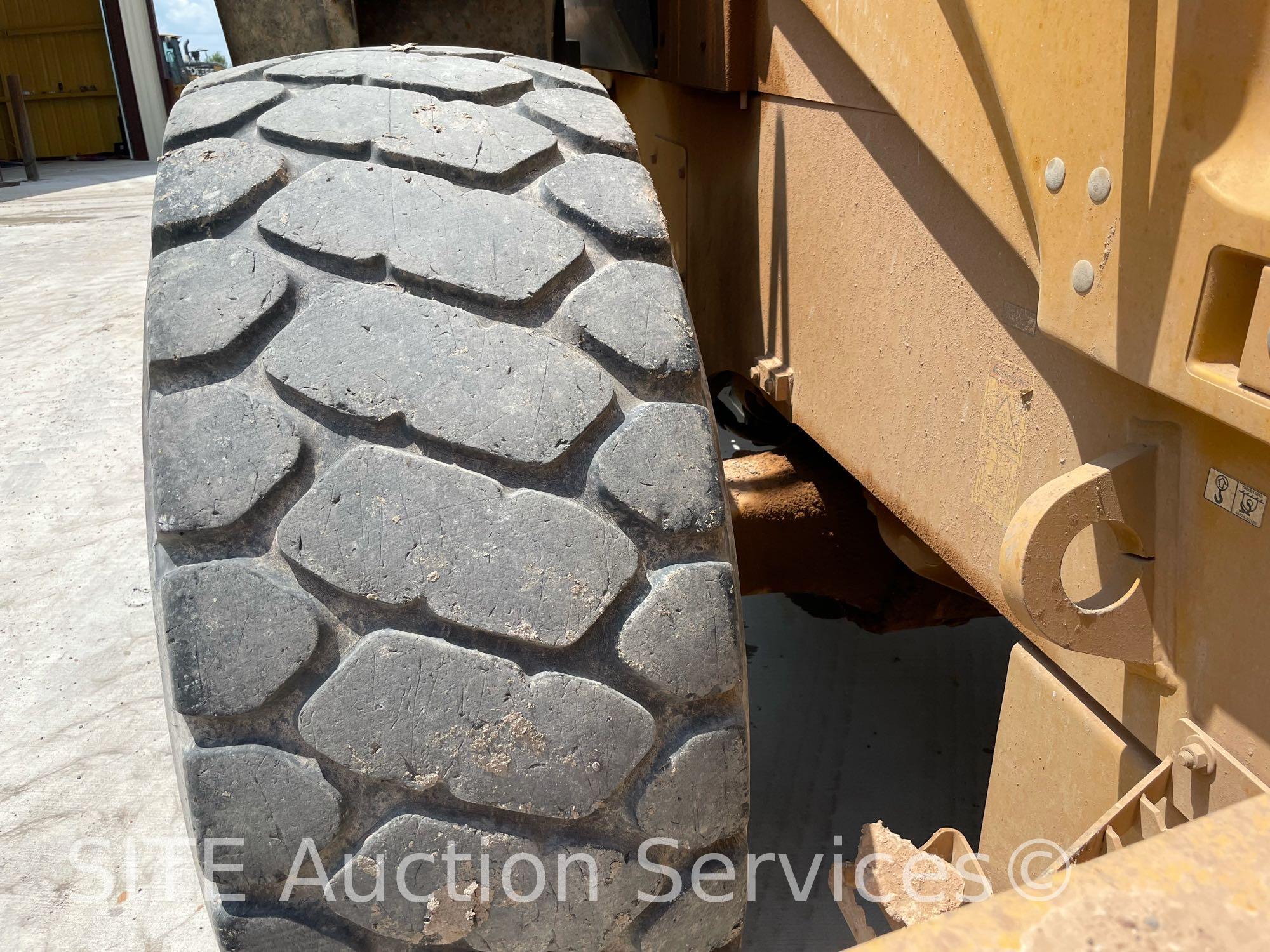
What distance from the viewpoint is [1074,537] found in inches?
27.6

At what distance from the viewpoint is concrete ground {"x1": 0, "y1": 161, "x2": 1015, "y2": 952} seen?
5.09ft

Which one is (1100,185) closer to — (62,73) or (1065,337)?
(1065,337)

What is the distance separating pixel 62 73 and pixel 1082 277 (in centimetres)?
1887

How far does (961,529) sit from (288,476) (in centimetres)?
59

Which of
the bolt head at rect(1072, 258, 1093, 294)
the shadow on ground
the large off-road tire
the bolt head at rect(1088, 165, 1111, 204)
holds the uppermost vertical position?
the bolt head at rect(1088, 165, 1111, 204)

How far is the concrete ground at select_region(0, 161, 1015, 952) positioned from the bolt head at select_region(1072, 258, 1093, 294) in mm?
1102

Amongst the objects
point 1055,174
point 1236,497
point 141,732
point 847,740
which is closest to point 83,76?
point 141,732

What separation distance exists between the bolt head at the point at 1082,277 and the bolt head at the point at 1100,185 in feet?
0.13

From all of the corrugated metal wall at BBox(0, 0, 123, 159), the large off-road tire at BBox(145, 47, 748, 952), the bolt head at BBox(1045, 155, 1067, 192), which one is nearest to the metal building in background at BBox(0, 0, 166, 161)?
the corrugated metal wall at BBox(0, 0, 123, 159)

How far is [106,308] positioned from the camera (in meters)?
4.91

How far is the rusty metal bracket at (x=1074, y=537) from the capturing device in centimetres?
68

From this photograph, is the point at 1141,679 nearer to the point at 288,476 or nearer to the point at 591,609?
the point at 591,609

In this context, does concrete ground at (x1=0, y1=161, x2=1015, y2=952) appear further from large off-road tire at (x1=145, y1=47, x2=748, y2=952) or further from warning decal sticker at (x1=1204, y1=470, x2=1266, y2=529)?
warning decal sticker at (x1=1204, y1=470, x2=1266, y2=529)

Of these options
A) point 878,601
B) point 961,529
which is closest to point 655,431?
point 961,529
